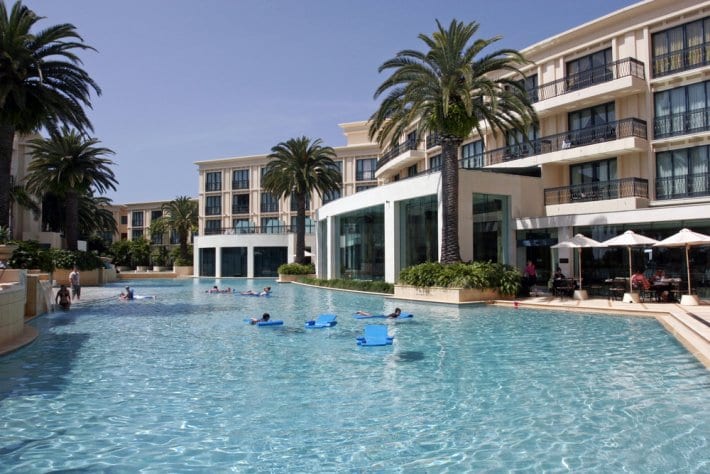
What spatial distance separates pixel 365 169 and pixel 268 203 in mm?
13770

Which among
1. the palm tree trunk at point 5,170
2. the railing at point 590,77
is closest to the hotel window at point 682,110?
the railing at point 590,77

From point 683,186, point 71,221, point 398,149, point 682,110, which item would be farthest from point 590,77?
point 71,221

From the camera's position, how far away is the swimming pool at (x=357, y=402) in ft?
21.2

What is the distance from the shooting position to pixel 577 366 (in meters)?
11.1

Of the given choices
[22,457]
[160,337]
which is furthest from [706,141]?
[22,457]

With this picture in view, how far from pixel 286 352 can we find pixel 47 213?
5279 centimetres

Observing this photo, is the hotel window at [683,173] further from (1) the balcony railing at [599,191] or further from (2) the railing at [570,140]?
(2) the railing at [570,140]

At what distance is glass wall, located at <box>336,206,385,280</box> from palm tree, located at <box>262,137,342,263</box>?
8.34m

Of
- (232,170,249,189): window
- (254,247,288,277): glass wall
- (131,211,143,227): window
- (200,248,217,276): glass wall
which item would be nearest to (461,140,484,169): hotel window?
(254,247,288,277): glass wall

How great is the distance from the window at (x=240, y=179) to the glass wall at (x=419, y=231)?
43934 mm

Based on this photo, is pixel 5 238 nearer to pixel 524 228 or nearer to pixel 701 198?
pixel 524 228

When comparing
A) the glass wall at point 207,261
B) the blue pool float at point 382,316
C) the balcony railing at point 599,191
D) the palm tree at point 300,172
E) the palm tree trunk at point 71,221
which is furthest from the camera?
the glass wall at point 207,261

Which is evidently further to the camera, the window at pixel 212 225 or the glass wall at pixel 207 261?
the window at pixel 212 225

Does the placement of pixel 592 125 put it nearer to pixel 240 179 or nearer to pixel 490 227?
pixel 490 227
